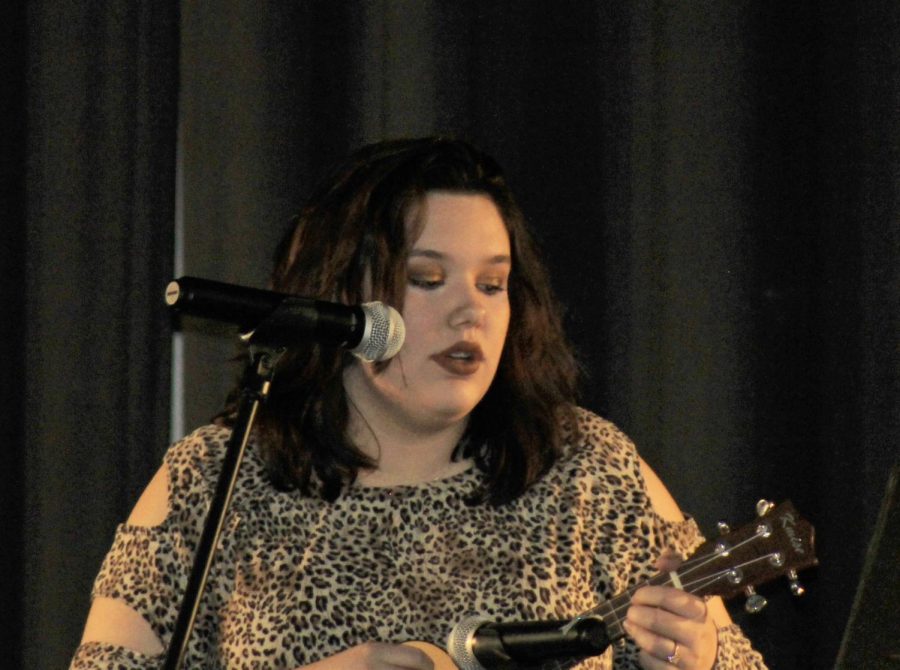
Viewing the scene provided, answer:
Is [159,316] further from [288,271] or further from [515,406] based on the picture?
[515,406]

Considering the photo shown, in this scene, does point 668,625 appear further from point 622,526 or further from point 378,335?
point 378,335

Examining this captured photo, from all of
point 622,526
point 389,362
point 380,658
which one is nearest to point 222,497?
point 380,658

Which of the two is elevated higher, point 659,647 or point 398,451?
point 398,451

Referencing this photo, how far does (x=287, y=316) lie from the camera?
4.97ft

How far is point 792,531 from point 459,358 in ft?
1.72

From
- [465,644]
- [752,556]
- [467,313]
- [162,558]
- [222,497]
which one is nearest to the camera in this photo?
[222,497]

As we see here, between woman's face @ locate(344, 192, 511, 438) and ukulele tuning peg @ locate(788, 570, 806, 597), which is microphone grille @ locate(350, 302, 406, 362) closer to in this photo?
woman's face @ locate(344, 192, 511, 438)

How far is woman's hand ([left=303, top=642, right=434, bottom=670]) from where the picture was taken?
1.91m

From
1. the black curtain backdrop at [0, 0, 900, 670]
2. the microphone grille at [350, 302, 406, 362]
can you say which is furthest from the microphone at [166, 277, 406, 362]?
the black curtain backdrop at [0, 0, 900, 670]

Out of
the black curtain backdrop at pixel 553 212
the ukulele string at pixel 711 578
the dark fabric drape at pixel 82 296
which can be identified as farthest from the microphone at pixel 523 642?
the dark fabric drape at pixel 82 296

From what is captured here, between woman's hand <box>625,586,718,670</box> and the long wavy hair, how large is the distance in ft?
1.30

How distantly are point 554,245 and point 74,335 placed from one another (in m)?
0.88

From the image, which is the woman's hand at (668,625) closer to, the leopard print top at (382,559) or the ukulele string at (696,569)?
the ukulele string at (696,569)

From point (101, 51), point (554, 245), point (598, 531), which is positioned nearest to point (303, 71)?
point (101, 51)
